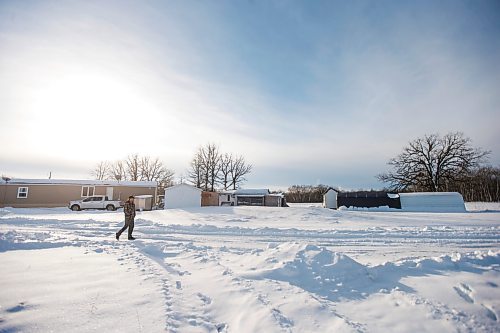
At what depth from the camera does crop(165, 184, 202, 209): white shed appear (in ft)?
100

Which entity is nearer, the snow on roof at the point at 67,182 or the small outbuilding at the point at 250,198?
the snow on roof at the point at 67,182

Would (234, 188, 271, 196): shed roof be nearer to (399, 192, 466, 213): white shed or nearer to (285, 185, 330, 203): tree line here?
(399, 192, 466, 213): white shed

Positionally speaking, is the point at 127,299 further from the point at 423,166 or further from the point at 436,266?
the point at 423,166

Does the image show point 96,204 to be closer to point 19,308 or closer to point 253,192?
point 253,192

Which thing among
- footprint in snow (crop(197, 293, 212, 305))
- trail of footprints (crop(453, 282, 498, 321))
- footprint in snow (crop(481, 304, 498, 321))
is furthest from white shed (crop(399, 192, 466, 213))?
footprint in snow (crop(197, 293, 212, 305))

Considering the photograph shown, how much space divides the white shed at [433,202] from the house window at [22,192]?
4550 cm

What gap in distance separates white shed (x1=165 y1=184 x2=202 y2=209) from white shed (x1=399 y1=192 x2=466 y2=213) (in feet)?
82.3

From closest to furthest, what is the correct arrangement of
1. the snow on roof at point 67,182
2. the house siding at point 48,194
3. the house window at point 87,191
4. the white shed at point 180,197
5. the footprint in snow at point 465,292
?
the footprint in snow at point 465,292 < the white shed at point 180,197 < the house siding at point 48,194 < the snow on roof at point 67,182 < the house window at point 87,191

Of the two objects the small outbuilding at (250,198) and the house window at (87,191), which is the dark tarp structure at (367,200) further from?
the house window at (87,191)

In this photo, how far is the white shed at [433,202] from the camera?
30.0m

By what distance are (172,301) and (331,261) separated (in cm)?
328

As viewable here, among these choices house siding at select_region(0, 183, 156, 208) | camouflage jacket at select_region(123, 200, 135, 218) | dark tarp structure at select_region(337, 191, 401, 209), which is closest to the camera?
camouflage jacket at select_region(123, 200, 135, 218)

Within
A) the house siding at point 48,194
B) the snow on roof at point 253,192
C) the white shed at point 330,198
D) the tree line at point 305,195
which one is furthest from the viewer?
the tree line at point 305,195

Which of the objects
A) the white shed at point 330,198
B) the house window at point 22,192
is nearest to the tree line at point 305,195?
the white shed at point 330,198
